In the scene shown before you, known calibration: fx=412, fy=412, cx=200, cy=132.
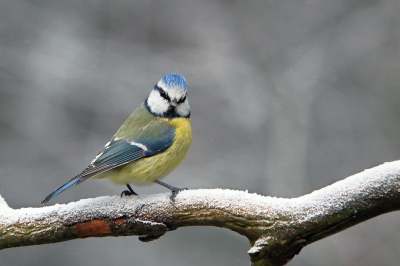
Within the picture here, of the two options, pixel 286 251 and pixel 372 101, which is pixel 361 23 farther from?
pixel 286 251

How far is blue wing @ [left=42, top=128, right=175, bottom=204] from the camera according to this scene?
2354 mm

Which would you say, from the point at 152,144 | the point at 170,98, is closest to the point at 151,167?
the point at 152,144

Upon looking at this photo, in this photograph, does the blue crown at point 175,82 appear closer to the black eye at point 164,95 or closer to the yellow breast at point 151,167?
the black eye at point 164,95

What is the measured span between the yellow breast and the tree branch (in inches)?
8.8

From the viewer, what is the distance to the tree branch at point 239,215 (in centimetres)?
174

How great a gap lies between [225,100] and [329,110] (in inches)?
48.5

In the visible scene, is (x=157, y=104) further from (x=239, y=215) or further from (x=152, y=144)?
(x=239, y=215)

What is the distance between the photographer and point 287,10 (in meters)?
5.32

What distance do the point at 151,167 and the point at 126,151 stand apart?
0.18 meters

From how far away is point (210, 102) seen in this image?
4.94m

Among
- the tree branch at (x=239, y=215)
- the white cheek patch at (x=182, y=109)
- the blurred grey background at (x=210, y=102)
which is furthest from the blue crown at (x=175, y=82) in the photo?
the blurred grey background at (x=210, y=102)

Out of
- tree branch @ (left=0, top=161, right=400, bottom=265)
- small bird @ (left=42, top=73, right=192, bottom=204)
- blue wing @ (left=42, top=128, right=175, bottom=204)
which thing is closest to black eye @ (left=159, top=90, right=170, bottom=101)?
small bird @ (left=42, top=73, right=192, bottom=204)

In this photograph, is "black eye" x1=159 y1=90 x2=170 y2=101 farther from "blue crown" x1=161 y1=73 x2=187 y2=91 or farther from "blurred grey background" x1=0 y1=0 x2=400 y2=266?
"blurred grey background" x1=0 y1=0 x2=400 y2=266

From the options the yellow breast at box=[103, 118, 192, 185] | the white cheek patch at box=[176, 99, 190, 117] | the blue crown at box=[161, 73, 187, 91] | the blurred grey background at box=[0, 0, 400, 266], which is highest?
the blurred grey background at box=[0, 0, 400, 266]
